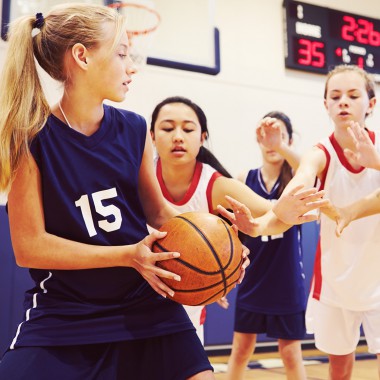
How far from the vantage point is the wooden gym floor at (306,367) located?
13.1 ft

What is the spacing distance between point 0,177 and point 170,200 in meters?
1.18

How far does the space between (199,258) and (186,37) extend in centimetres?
425

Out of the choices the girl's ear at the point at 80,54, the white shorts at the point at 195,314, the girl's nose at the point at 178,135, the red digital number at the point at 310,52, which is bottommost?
the white shorts at the point at 195,314

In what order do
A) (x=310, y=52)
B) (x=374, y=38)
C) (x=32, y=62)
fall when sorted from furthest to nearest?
(x=374, y=38) → (x=310, y=52) → (x=32, y=62)

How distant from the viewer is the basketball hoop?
476cm

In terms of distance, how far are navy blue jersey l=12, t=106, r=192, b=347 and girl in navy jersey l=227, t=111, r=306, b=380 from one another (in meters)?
1.67

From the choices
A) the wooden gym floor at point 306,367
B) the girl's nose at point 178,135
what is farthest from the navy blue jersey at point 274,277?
the girl's nose at point 178,135

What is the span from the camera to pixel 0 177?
145 centimetres

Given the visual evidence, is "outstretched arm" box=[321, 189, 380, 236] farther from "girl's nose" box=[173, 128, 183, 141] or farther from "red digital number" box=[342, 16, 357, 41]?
"red digital number" box=[342, 16, 357, 41]

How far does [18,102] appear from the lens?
1521mm

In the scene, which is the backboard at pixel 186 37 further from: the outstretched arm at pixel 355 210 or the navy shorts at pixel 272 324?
the outstretched arm at pixel 355 210

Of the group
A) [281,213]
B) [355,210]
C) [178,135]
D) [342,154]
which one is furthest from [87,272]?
[342,154]

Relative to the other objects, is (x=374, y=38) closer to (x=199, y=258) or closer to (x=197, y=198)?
(x=197, y=198)

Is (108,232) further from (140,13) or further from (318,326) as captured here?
(140,13)
